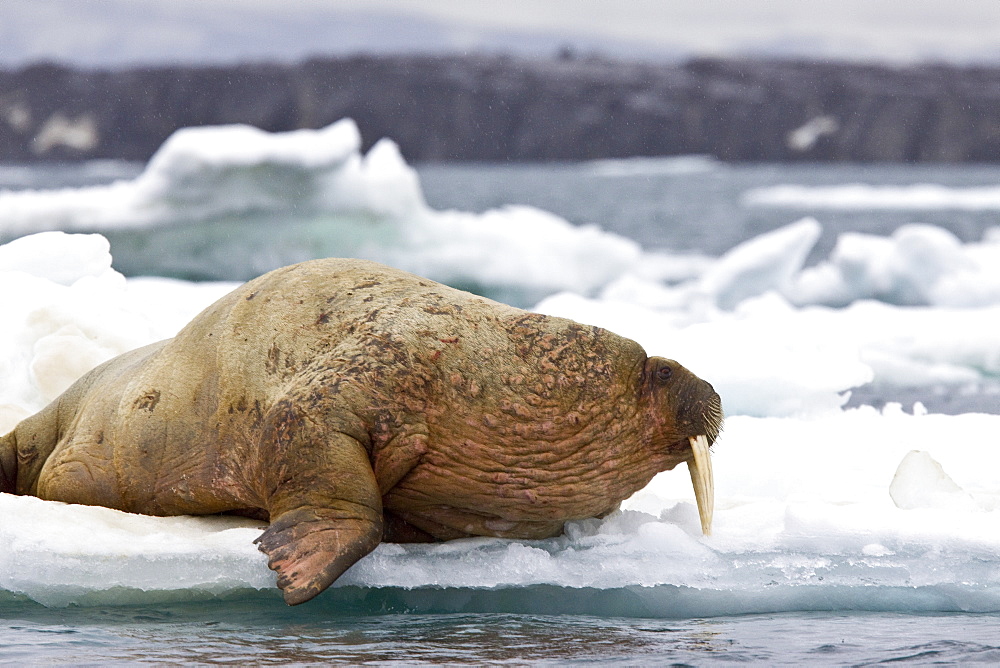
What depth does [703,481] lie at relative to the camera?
4.17 meters

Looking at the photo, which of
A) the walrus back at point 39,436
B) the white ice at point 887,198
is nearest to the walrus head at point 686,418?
the walrus back at point 39,436

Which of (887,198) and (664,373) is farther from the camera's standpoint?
(887,198)

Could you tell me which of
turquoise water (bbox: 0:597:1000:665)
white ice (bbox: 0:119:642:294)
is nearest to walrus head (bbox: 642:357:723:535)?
turquoise water (bbox: 0:597:1000:665)

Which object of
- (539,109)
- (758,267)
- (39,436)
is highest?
(539,109)

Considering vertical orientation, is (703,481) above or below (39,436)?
below

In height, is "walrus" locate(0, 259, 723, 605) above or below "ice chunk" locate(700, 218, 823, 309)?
below

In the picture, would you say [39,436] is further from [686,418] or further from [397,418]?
[686,418]

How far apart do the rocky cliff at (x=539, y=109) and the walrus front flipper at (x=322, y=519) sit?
69.9m

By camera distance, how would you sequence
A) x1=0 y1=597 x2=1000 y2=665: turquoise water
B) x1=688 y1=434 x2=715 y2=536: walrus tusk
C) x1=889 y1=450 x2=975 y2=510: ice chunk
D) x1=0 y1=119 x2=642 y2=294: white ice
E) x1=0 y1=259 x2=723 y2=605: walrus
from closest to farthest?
1. x1=0 y1=597 x2=1000 y2=665: turquoise water
2. x1=0 y1=259 x2=723 y2=605: walrus
3. x1=688 y1=434 x2=715 y2=536: walrus tusk
4. x1=889 y1=450 x2=975 y2=510: ice chunk
5. x1=0 y1=119 x2=642 y2=294: white ice

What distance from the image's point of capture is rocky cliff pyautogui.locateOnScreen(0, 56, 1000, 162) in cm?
7650

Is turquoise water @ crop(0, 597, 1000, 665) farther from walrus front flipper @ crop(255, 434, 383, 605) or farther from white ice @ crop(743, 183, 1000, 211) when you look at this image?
white ice @ crop(743, 183, 1000, 211)

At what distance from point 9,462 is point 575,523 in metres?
2.39

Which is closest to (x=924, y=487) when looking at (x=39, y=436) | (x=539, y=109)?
(x=39, y=436)

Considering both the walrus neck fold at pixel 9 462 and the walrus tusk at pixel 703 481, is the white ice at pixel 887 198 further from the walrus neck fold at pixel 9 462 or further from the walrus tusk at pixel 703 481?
→ the walrus neck fold at pixel 9 462
